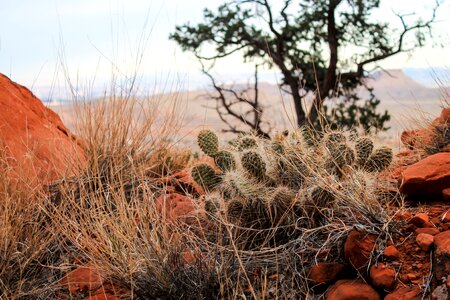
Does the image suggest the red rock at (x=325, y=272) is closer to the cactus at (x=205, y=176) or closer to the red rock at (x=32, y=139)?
the cactus at (x=205, y=176)

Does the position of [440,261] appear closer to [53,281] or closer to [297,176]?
[297,176]

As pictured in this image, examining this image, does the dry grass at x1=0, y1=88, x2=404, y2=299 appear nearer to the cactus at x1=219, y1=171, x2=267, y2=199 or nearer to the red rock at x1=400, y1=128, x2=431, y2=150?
the cactus at x1=219, y1=171, x2=267, y2=199

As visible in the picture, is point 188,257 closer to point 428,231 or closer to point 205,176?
point 205,176

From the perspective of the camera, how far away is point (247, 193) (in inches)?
145

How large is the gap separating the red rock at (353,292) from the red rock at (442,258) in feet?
0.95

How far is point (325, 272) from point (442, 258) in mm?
582

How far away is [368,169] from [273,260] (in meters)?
1.07

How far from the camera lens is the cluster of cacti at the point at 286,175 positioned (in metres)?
3.53

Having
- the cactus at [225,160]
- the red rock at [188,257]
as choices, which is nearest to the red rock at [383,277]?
the red rock at [188,257]

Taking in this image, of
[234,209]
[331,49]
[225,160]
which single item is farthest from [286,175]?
[331,49]

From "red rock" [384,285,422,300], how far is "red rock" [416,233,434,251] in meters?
0.22

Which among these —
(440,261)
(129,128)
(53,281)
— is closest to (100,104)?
(129,128)

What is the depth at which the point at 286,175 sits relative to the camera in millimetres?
3826

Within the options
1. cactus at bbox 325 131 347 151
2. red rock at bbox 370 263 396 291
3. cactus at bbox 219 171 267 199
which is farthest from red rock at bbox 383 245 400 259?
cactus at bbox 325 131 347 151
